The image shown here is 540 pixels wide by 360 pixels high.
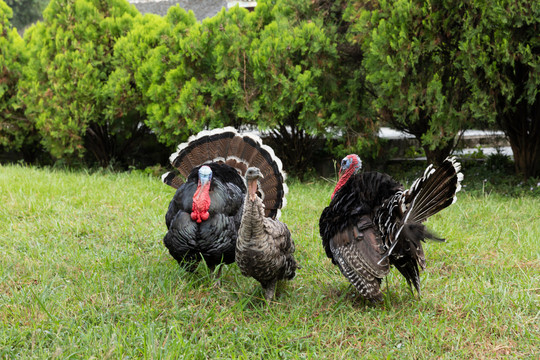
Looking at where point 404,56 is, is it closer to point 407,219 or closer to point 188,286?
point 407,219

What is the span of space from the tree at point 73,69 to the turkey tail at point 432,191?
563 centimetres

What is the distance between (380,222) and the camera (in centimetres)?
298

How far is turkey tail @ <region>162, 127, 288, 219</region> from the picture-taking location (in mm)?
4133

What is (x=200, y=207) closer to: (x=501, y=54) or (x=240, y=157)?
(x=240, y=157)

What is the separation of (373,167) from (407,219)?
5.15 m

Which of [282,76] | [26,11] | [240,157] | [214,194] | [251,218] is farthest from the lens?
[26,11]

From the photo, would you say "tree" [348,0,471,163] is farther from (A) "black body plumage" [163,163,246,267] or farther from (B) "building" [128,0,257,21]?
(B) "building" [128,0,257,21]

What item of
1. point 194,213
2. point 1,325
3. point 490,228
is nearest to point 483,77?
point 490,228

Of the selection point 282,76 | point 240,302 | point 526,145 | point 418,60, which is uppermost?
point 418,60

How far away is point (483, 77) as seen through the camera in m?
5.61

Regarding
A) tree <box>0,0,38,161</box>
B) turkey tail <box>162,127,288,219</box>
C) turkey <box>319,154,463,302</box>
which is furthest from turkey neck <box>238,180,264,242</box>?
tree <box>0,0,38,161</box>

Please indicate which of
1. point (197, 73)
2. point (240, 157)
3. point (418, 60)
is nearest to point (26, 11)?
point (197, 73)

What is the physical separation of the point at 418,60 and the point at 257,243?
4088 mm

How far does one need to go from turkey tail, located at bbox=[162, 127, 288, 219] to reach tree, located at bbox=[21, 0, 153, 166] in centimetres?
355
